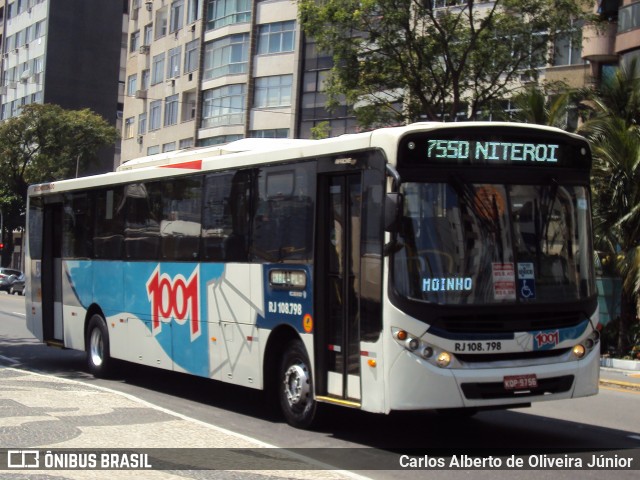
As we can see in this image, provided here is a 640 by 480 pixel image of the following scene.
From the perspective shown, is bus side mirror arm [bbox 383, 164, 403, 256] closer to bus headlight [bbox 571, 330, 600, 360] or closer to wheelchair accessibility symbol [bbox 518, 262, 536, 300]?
wheelchair accessibility symbol [bbox 518, 262, 536, 300]

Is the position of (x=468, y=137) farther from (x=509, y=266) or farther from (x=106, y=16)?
(x=106, y=16)

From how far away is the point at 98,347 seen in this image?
15.8 meters

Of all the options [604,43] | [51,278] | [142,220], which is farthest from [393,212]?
[604,43]

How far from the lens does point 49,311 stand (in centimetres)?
1758

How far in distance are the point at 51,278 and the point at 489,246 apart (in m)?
10.5

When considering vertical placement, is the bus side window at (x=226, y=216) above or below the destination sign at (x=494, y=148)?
below

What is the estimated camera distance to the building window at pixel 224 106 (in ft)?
168

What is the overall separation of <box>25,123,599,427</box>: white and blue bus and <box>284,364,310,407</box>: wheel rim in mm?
18

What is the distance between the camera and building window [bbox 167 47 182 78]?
5794 cm

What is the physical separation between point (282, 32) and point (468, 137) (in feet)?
135

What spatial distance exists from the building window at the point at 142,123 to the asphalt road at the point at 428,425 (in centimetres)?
4925

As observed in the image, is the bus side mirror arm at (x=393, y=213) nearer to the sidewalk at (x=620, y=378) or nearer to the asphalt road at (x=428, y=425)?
the asphalt road at (x=428, y=425)

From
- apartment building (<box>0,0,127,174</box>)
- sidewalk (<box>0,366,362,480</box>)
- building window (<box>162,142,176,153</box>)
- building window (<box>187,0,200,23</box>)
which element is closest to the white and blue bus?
sidewalk (<box>0,366,362,480</box>)

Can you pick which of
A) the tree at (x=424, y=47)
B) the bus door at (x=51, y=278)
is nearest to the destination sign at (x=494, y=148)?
the bus door at (x=51, y=278)
